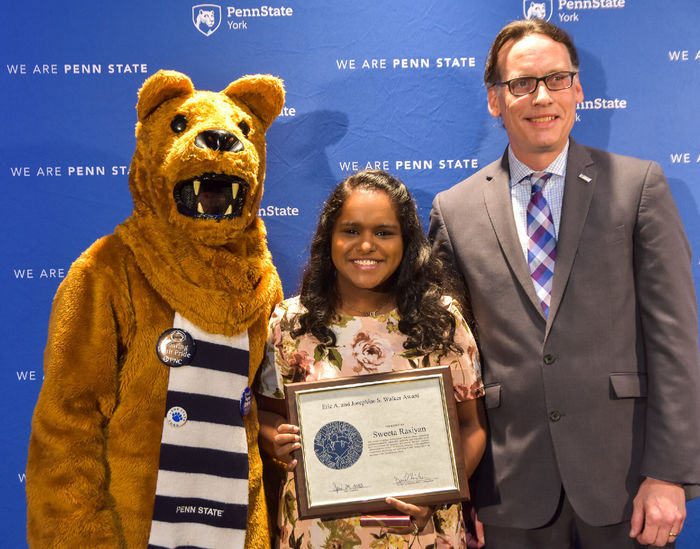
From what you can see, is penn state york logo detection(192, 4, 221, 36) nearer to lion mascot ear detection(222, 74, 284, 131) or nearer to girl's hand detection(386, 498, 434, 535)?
lion mascot ear detection(222, 74, 284, 131)

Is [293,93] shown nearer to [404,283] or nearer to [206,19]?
[206,19]

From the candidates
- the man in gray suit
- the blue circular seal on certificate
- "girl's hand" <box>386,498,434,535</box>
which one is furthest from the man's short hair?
"girl's hand" <box>386,498,434,535</box>

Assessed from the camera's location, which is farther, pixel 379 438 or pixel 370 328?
pixel 370 328

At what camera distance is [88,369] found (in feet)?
6.00

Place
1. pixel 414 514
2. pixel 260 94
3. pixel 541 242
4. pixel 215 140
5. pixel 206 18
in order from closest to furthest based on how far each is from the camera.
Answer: pixel 414 514, pixel 215 140, pixel 541 242, pixel 260 94, pixel 206 18

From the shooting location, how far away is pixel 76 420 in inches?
71.1

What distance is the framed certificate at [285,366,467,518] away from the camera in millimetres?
1773

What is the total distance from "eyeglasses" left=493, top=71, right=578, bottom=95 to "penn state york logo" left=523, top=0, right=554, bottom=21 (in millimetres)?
569

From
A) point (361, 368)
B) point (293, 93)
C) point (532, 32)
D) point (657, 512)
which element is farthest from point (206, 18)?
point (657, 512)

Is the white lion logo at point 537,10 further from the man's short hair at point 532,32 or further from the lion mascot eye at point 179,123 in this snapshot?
the lion mascot eye at point 179,123

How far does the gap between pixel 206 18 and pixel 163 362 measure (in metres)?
1.33

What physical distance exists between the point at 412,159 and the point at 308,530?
4.49 ft

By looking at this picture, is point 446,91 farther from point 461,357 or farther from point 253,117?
point 461,357

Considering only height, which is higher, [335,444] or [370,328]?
[370,328]
